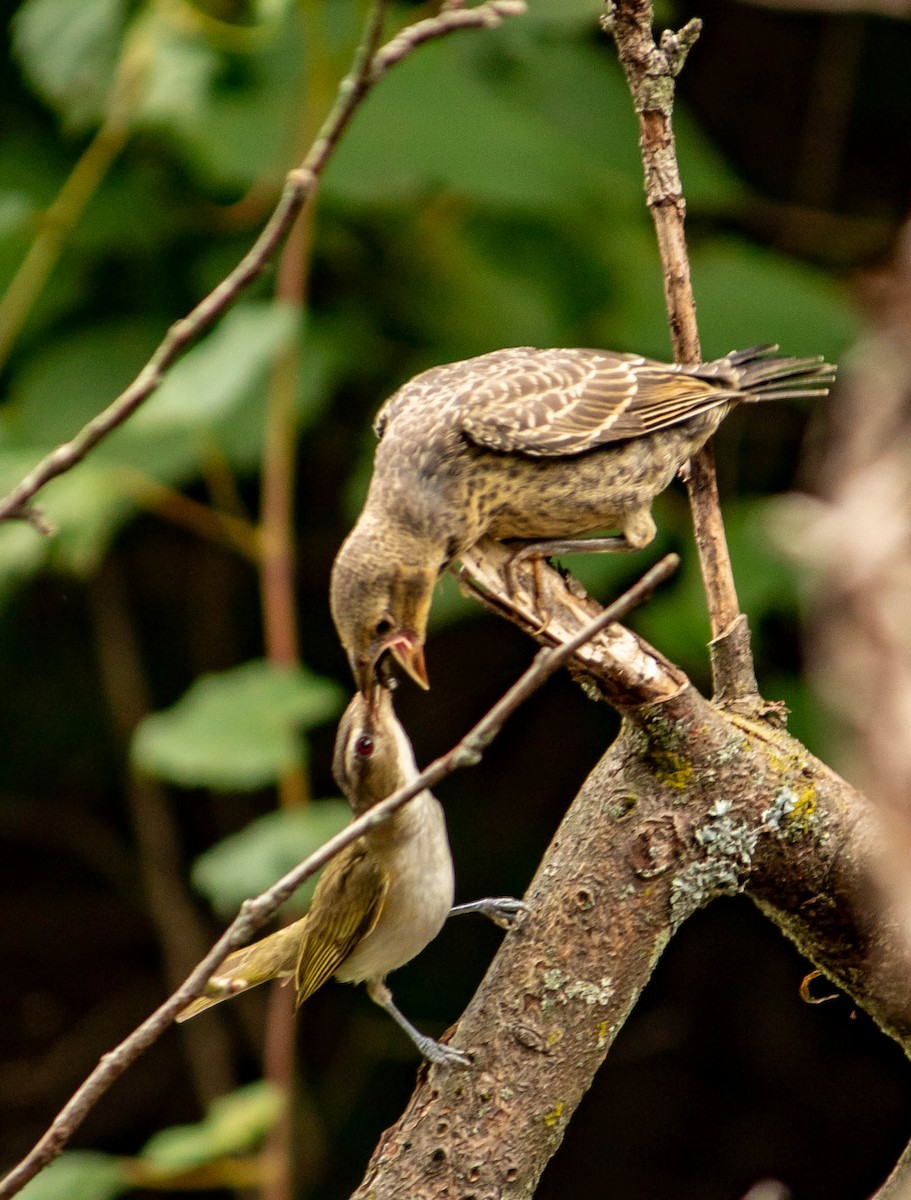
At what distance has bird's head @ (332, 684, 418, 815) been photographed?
2.46 metres

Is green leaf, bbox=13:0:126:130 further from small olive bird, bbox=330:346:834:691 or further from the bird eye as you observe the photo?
the bird eye

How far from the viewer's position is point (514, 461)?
2.69 meters

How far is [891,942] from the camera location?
2033mm

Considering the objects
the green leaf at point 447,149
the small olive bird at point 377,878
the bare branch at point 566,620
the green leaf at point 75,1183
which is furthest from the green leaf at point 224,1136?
the green leaf at point 447,149

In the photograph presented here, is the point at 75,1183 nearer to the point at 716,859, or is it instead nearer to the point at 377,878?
the point at 377,878

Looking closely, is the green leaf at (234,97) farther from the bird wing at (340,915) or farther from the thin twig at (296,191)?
the thin twig at (296,191)

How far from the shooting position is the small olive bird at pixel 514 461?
8.12 feet

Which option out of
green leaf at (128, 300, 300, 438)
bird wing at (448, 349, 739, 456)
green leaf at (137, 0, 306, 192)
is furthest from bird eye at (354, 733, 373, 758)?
green leaf at (137, 0, 306, 192)

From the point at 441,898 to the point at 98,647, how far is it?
2.57 m

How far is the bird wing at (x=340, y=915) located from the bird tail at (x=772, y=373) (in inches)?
42.6

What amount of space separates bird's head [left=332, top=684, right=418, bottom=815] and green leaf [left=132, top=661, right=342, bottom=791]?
60cm

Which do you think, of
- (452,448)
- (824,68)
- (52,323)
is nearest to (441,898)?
(452,448)

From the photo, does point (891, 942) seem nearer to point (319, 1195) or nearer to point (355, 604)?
point (355, 604)

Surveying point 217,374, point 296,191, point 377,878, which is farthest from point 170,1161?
point 296,191
